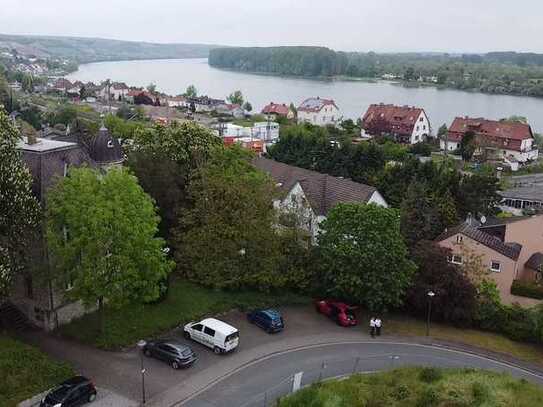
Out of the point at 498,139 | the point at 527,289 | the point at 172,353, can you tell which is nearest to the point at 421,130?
the point at 498,139

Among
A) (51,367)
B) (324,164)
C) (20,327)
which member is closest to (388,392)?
(51,367)

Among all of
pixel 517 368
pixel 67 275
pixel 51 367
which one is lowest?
pixel 517 368

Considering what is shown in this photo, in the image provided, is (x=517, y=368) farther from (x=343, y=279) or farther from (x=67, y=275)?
(x=67, y=275)

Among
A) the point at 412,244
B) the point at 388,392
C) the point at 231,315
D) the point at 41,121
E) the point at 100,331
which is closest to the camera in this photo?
the point at 388,392

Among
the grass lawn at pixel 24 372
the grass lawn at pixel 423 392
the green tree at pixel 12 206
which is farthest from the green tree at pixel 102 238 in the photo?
the grass lawn at pixel 423 392

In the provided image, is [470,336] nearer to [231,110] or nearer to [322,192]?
[322,192]

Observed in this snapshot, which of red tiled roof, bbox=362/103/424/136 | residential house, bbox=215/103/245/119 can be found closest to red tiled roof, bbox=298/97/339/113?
residential house, bbox=215/103/245/119
